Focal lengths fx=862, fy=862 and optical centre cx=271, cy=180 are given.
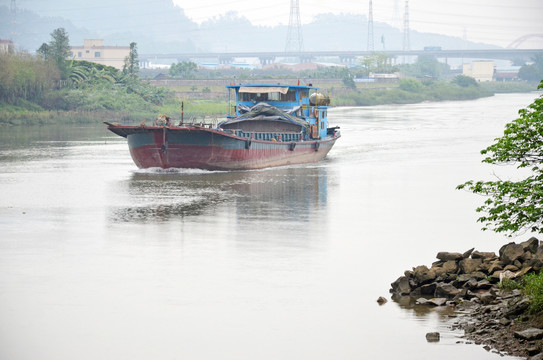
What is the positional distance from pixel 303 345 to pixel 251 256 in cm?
797

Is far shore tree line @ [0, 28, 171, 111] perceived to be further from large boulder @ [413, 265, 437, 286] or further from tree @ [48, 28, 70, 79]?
large boulder @ [413, 265, 437, 286]

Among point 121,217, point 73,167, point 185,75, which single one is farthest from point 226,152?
point 185,75

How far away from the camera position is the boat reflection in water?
114 feet

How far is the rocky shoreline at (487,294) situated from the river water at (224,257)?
1.54 ft

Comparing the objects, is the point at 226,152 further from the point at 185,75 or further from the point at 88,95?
the point at 185,75

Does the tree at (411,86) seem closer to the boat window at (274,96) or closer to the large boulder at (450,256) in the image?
the boat window at (274,96)

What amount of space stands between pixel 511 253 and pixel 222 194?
20.5 m

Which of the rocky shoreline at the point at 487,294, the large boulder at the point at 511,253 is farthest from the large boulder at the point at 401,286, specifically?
the large boulder at the point at 511,253

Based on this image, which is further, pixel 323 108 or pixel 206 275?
pixel 323 108

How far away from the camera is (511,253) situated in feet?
69.8

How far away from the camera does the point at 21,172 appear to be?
48281mm

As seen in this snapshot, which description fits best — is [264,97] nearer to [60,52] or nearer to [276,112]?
[276,112]

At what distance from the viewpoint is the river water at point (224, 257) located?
1905 cm

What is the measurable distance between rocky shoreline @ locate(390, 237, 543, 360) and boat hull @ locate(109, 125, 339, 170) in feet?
82.0
